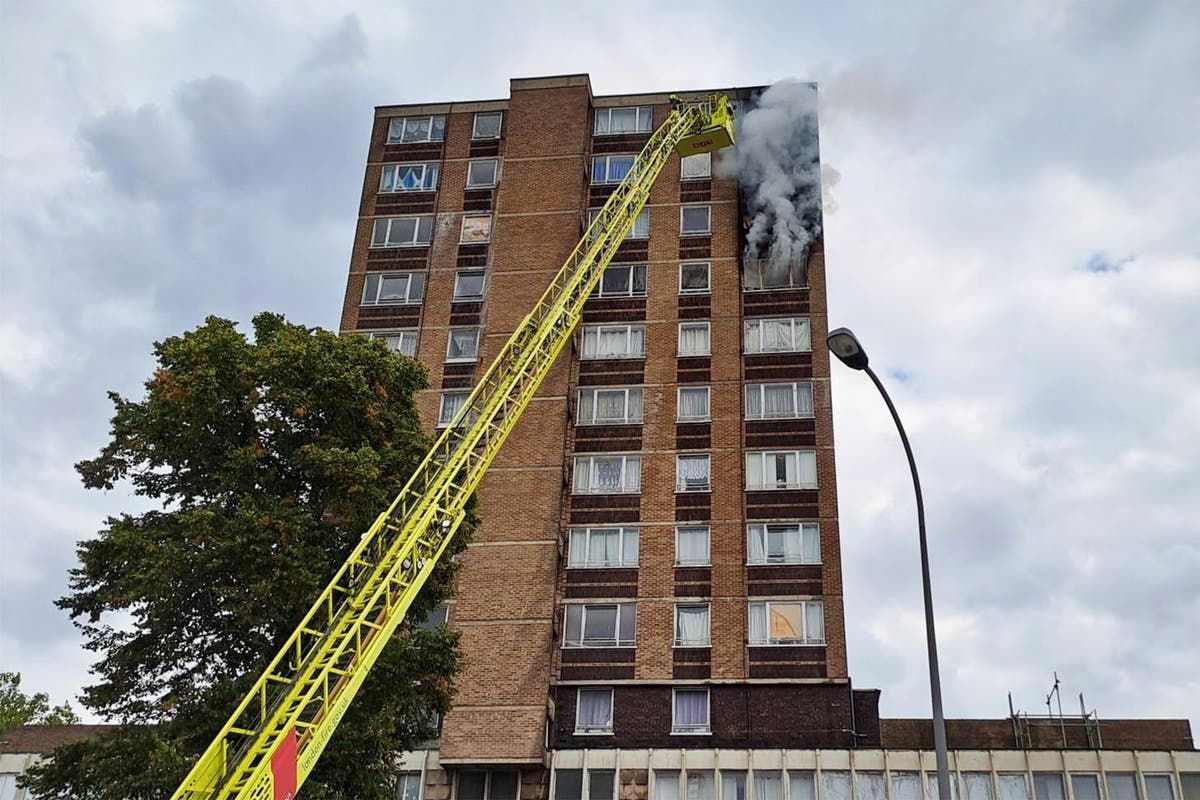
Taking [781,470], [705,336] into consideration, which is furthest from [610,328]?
[781,470]

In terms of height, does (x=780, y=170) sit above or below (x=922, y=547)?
above

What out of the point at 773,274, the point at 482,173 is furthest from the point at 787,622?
the point at 482,173

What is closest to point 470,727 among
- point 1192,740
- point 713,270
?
point 713,270

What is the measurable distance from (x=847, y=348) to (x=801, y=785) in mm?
22772

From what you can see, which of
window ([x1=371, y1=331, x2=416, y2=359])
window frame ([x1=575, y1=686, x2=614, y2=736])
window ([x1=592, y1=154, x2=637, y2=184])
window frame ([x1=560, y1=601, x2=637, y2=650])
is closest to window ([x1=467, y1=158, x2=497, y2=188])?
window ([x1=592, y1=154, x2=637, y2=184])

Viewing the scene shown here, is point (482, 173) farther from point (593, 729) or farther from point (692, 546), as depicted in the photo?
point (593, 729)

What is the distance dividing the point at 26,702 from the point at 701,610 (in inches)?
1412

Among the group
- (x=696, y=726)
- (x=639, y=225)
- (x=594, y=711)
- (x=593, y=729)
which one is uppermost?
(x=639, y=225)

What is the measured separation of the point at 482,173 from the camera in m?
49.4

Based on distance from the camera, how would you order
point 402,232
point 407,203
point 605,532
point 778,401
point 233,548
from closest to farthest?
point 233,548 < point 605,532 < point 778,401 < point 402,232 < point 407,203

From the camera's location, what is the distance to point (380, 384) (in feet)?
85.4

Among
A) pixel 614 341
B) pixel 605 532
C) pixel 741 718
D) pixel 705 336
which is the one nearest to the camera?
pixel 741 718

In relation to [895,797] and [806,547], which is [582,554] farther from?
[895,797]

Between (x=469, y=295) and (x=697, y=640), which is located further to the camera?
(x=469, y=295)
